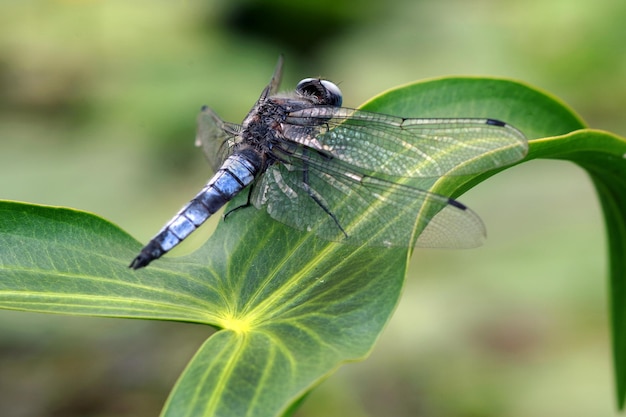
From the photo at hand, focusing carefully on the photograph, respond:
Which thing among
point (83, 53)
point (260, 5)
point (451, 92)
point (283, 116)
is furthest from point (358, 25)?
point (451, 92)

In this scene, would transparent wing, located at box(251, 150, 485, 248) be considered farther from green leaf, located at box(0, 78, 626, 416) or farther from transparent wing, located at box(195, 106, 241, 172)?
transparent wing, located at box(195, 106, 241, 172)

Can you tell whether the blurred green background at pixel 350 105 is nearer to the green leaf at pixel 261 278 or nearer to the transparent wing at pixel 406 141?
the transparent wing at pixel 406 141

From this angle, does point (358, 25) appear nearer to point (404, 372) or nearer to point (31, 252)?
point (404, 372)

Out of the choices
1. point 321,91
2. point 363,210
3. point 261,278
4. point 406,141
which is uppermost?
point 321,91

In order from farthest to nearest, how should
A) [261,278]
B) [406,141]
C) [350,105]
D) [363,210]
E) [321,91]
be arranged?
[350,105]
[321,91]
[406,141]
[363,210]
[261,278]

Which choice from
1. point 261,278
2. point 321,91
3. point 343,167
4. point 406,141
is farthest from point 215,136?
point 261,278

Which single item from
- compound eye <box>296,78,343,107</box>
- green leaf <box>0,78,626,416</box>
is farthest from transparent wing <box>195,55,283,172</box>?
green leaf <box>0,78,626,416</box>

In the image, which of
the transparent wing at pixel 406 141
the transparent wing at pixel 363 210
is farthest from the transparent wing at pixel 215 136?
the transparent wing at pixel 363 210

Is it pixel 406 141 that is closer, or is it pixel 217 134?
pixel 406 141

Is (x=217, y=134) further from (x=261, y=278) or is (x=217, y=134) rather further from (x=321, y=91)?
(x=261, y=278)
